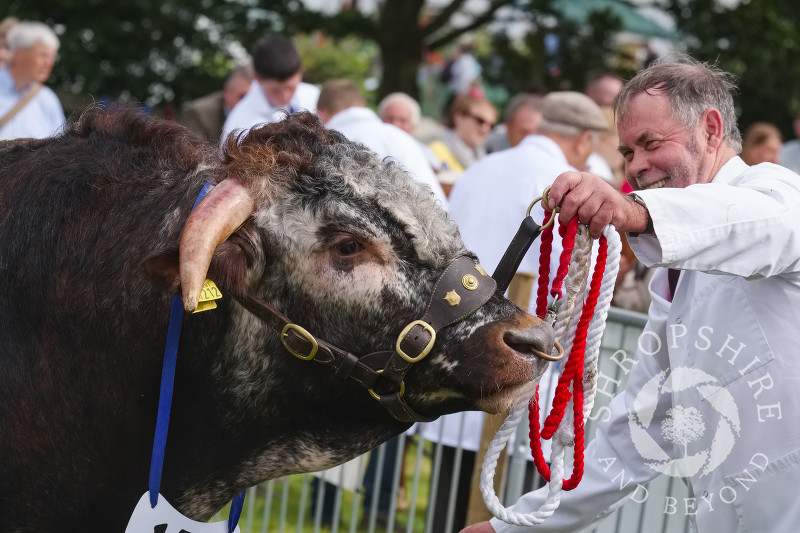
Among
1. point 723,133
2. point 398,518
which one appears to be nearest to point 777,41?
point 398,518

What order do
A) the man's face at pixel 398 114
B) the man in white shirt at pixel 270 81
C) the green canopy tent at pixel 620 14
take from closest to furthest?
1. the man in white shirt at pixel 270 81
2. the man's face at pixel 398 114
3. the green canopy tent at pixel 620 14

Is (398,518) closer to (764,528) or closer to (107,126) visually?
(764,528)

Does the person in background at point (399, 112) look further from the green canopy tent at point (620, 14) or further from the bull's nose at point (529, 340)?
the green canopy tent at point (620, 14)

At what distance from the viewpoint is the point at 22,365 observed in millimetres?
2625

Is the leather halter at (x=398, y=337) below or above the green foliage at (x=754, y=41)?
below

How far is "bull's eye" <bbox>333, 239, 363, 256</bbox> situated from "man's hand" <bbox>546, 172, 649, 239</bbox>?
1.66 ft

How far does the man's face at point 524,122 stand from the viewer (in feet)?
25.8

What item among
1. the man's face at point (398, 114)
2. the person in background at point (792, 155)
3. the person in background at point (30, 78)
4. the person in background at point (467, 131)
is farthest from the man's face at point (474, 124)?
the person in background at point (30, 78)

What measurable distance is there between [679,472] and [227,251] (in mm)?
1792

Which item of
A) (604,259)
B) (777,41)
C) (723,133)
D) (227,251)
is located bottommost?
(227,251)

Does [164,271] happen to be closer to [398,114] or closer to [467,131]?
[398,114]

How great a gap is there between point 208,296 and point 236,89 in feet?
21.4

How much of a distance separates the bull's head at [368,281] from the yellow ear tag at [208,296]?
0.14 feet

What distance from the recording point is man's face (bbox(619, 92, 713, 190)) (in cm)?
324
